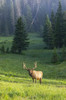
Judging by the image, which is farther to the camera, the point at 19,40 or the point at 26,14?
the point at 26,14

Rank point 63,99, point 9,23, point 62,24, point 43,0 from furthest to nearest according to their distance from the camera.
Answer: point 43,0 → point 9,23 → point 62,24 → point 63,99

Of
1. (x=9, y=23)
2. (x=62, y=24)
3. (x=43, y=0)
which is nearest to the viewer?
(x=62, y=24)

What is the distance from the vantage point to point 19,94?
9320mm

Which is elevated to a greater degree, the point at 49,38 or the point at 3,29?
the point at 49,38

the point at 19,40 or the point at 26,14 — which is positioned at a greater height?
the point at 19,40

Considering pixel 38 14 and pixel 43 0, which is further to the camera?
pixel 43 0

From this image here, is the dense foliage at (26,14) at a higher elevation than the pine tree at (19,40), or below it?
below

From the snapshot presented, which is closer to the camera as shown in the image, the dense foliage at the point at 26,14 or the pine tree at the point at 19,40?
the pine tree at the point at 19,40

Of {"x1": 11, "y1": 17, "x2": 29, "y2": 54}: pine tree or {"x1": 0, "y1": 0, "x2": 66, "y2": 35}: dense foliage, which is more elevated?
{"x1": 11, "y1": 17, "x2": 29, "y2": 54}: pine tree

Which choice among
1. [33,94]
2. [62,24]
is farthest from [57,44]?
[33,94]

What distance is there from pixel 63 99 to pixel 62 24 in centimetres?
6050

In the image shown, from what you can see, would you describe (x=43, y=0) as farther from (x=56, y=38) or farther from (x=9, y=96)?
(x=9, y=96)

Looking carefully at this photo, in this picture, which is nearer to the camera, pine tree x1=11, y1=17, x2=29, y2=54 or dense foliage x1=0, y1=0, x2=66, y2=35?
pine tree x1=11, y1=17, x2=29, y2=54

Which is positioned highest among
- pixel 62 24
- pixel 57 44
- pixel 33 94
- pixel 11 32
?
pixel 33 94
